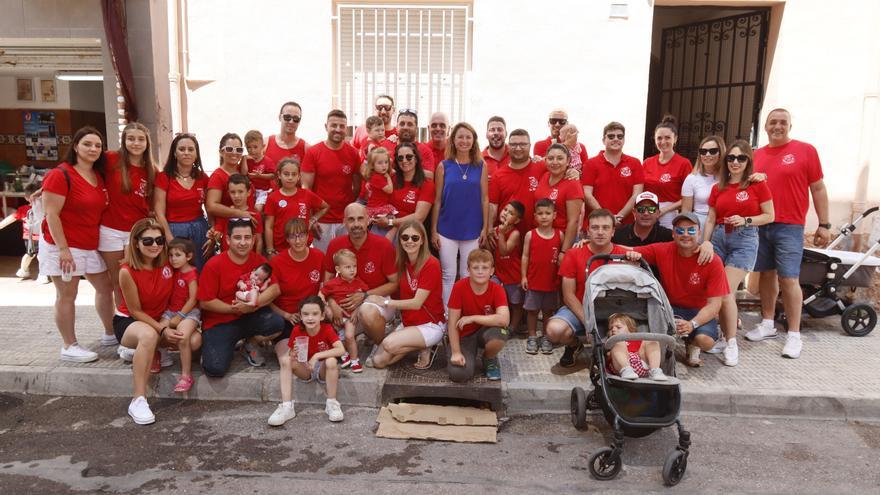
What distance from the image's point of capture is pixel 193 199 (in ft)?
18.4

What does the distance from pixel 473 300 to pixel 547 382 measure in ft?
2.86

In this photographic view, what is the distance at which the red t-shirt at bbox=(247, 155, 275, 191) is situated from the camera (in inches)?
237

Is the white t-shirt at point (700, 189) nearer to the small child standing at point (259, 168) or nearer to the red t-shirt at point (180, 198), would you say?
the small child standing at point (259, 168)

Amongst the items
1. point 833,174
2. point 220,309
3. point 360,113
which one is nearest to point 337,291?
point 220,309

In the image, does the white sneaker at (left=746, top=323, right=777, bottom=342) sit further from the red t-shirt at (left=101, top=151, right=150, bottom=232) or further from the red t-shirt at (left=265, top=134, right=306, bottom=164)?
the red t-shirt at (left=101, top=151, right=150, bottom=232)

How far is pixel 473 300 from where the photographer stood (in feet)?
16.7

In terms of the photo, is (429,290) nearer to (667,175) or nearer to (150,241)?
(150,241)

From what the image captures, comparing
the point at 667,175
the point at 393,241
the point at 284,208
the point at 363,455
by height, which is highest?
the point at 667,175

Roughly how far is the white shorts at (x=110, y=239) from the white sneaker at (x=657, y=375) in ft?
14.3

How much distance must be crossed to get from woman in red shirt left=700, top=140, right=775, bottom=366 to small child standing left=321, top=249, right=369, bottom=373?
3061 millimetres

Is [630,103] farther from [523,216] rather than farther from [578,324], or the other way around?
[578,324]

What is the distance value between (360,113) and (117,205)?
3822mm

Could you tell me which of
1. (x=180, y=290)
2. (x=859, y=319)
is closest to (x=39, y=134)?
(x=180, y=290)

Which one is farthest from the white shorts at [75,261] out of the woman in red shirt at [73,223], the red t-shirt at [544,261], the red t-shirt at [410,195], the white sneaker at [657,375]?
the white sneaker at [657,375]
